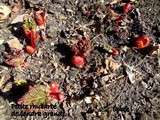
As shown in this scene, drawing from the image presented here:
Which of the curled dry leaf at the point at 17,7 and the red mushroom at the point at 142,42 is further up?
Answer: the curled dry leaf at the point at 17,7

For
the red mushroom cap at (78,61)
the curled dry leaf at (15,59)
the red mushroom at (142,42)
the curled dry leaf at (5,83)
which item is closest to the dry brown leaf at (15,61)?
the curled dry leaf at (15,59)

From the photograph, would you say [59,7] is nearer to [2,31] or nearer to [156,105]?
[2,31]

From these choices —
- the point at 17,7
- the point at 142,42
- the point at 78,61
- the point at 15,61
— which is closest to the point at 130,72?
the point at 142,42

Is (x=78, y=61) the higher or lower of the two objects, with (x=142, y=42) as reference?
lower

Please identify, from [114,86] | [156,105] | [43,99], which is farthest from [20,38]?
[156,105]

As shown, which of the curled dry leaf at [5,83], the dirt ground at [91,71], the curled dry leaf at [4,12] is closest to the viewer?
the dirt ground at [91,71]

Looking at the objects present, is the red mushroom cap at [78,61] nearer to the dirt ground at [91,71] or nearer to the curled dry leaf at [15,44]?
the dirt ground at [91,71]

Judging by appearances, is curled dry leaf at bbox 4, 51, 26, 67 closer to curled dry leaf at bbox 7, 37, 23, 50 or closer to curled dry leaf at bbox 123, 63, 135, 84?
curled dry leaf at bbox 7, 37, 23, 50

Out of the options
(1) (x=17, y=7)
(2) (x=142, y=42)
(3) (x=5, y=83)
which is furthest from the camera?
(1) (x=17, y=7)

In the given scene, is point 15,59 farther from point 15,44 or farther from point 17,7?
point 17,7
